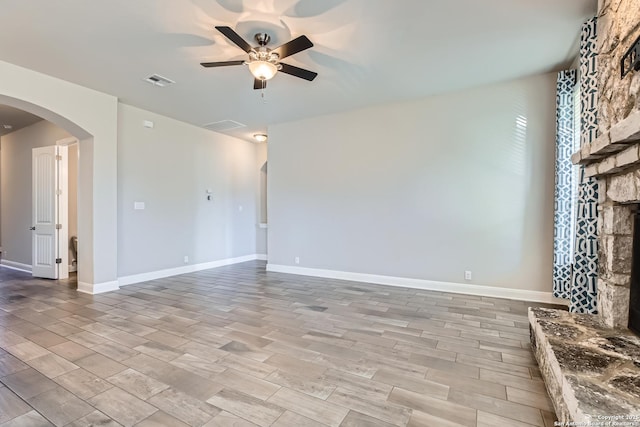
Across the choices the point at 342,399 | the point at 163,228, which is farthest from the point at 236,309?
the point at 163,228

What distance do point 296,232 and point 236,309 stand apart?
249 cm

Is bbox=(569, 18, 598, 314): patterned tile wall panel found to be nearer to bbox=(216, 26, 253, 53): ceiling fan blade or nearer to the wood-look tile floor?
the wood-look tile floor

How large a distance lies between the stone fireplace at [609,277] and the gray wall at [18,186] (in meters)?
8.06

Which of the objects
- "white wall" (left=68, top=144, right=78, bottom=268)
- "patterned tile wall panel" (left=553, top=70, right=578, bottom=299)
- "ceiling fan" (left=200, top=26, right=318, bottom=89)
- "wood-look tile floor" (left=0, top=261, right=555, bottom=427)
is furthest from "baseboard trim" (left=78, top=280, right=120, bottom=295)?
"patterned tile wall panel" (left=553, top=70, right=578, bottom=299)

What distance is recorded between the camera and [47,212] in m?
5.68

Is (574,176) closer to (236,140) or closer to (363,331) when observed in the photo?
(363,331)

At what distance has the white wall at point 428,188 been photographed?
165 inches

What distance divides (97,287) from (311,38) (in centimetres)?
463

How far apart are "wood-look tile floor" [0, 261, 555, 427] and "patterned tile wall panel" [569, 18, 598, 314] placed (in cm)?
64

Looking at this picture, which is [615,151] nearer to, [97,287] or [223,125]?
[223,125]

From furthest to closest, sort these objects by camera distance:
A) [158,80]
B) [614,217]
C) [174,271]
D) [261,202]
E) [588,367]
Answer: [261,202], [174,271], [158,80], [614,217], [588,367]

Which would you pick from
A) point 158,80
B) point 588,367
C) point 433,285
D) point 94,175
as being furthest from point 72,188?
point 588,367

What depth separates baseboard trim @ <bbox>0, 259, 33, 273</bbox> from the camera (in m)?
6.35

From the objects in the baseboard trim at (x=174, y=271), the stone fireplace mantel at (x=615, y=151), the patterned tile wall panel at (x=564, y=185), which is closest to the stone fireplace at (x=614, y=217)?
the stone fireplace mantel at (x=615, y=151)
